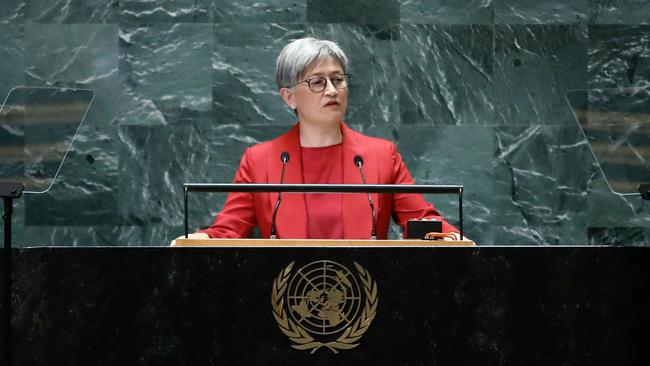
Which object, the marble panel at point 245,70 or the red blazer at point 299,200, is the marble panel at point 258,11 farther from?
the red blazer at point 299,200

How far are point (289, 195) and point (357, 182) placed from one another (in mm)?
300

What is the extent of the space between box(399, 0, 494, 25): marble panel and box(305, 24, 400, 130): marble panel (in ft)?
0.43

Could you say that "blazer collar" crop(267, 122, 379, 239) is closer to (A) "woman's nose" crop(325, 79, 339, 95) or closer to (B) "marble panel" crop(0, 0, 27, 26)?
(A) "woman's nose" crop(325, 79, 339, 95)

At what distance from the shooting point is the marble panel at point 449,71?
5.42 m

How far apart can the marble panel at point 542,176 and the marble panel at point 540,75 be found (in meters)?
0.09

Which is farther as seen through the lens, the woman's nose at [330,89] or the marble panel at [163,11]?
the marble panel at [163,11]
